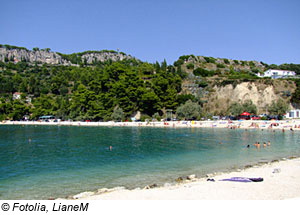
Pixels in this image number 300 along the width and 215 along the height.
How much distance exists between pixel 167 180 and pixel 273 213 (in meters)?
7.44

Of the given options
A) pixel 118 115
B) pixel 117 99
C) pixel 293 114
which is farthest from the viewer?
pixel 117 99

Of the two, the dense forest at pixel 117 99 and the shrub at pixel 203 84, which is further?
the shrub at pixel 203 84

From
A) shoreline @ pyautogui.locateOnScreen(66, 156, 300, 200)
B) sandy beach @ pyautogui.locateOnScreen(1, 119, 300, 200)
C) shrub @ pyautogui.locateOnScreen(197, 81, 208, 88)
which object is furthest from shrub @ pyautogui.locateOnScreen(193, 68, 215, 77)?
shoreline @ pyautogui.locateOnScreen(66, 156, 300, 200)

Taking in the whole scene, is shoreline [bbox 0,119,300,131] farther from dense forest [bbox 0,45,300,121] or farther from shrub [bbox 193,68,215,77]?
shrub [bbox 193,68,215,77]

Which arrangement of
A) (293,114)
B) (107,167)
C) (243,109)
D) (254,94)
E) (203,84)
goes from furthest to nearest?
(203,84) → (254,94) → (243,109) → (293,114) → (107,167)

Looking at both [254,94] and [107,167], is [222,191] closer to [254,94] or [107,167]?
[107,167]

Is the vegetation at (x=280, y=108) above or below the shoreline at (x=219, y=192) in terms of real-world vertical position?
above

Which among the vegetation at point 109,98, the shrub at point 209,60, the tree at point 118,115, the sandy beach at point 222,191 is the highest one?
the shrub at point 209,60

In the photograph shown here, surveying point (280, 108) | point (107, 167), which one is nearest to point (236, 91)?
point (280, 108)

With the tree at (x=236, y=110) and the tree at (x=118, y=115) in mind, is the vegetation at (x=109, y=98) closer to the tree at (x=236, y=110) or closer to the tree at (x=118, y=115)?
the tree at (x=118, y=115)

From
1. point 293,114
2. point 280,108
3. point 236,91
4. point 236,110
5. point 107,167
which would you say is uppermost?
point 236,91

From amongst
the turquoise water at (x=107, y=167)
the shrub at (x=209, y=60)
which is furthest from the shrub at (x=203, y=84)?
the turquoise water at (x=107, y=167)

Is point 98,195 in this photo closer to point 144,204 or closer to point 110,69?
point 144,204

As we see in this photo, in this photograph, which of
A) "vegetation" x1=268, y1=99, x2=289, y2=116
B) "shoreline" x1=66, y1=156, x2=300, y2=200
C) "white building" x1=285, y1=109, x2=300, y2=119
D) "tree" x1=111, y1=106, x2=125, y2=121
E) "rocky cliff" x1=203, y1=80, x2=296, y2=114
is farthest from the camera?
"tree" x1=111, y1=106, x2=125, y2=121
